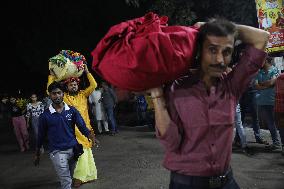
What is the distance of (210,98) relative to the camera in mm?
2729

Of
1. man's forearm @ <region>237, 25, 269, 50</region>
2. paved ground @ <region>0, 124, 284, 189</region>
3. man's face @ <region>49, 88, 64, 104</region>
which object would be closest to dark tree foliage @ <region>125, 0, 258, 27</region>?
paved ground @ <region>0, 124, 284, 189</region>

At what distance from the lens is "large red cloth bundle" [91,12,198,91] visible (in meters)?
2.40

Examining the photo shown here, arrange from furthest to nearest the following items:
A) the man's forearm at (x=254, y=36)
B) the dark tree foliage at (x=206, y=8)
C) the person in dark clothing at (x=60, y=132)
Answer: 1. the dark tree foliage at (x=206, y=8)
2. the person in dark clothing at (x=60, y=132)
3. the man's forearm at (x=254, y=36)

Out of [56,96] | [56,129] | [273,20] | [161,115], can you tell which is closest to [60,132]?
[56,129]

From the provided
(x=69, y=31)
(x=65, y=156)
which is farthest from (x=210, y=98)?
(x=69, y=31)

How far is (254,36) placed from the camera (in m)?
2.77

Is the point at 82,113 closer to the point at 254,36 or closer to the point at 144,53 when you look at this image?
the point at 254,36

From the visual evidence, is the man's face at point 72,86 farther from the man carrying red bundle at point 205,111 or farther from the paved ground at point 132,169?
the man carrying red bundle at point 205,111

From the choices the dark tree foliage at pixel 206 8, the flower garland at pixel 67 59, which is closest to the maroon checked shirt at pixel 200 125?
the flower garland at pixel 67 59

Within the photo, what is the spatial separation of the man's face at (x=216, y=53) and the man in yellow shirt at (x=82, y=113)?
14.5ft

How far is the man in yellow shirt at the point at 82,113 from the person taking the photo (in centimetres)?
707

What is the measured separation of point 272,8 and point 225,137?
8.22 m

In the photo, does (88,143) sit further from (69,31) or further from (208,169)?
(69,31)

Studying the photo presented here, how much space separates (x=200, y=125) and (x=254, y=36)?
2.30 ft
